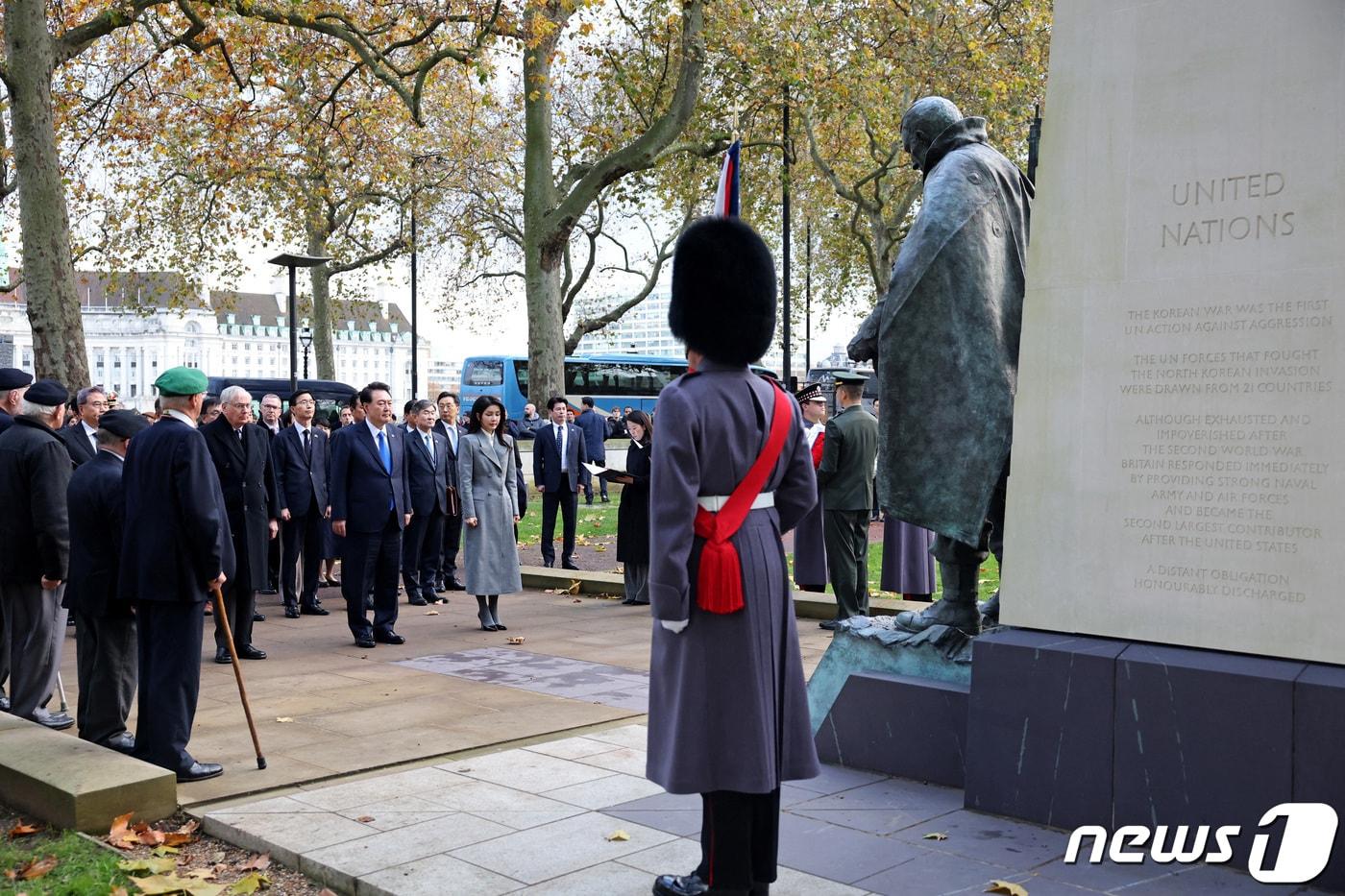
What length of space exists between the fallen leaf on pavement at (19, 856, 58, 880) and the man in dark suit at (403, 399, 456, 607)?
710 centimetres

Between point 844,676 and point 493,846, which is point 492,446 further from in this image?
point 493,846

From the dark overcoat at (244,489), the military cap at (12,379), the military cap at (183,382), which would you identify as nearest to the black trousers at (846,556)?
the dark overcoat at (244,489)

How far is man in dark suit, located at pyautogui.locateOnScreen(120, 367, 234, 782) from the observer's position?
6109mm

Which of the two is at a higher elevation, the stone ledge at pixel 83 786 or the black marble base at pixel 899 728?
the black marble base at pixel 899 728

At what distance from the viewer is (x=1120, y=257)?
16.6 feet

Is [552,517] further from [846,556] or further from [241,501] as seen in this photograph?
[241,501]

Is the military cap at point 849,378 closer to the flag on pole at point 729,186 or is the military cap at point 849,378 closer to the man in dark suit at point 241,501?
the man in dark suit at point 241,501

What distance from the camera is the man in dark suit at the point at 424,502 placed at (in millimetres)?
12203

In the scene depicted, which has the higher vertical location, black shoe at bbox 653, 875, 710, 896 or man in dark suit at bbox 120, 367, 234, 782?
man in dark suit at bbox 120, 367, 234, 782

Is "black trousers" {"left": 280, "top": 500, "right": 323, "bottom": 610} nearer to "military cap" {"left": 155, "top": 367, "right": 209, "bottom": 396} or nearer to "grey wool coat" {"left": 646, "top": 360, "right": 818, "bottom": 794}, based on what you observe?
"military cap" {"left": 155, "top": 367, "right": 209, "bottom": 396}

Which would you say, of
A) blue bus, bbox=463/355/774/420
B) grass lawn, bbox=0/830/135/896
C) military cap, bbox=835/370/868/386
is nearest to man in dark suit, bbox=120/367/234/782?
grass lawn, bbox=0/830/135/896

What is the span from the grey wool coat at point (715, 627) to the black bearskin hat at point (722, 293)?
3.4 inches

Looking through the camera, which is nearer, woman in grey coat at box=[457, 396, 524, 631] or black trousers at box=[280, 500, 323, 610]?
woman in grey coat at box=[457, 396, 524, 631]

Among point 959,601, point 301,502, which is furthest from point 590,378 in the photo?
point 959,601
